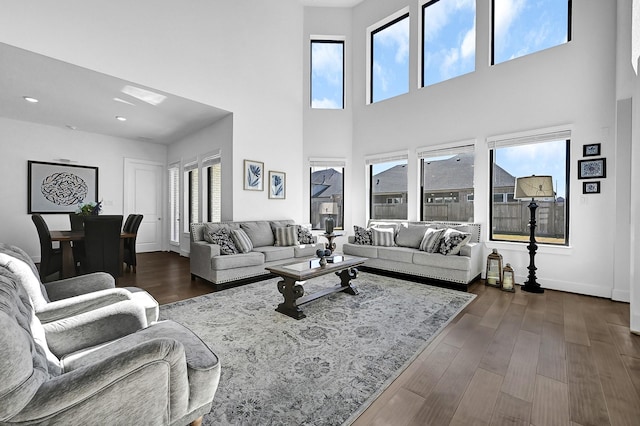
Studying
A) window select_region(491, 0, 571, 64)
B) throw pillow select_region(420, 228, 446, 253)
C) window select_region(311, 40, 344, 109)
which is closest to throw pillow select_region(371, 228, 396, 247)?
throw pillow select_region(420, 228, 446, 253)

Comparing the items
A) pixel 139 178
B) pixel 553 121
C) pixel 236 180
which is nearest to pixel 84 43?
pixel 236 180

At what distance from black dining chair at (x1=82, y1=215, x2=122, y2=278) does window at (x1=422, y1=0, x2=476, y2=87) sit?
577 cm

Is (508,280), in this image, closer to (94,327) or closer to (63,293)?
(94,327)

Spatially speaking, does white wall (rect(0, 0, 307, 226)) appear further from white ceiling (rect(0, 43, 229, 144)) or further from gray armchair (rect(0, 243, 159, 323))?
gray armchair (rect(0, 243, 159, 323))

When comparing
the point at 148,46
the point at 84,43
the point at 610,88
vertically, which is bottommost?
the point at 610,88

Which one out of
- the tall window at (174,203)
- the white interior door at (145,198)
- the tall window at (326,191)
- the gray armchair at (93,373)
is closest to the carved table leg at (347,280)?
the gray armchair at (93,373)

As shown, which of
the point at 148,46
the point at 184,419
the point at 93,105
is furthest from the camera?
the point at 93,105

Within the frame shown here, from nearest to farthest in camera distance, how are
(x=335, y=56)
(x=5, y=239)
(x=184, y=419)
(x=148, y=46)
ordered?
(x=184, y=419) < (x=148, y=46) < (x=5, y=239) < (x=335, y=56)

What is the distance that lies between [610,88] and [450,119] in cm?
195

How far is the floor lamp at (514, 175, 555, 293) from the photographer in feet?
11.8

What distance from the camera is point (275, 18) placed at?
18.2 ft

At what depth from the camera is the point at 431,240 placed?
14.2ft

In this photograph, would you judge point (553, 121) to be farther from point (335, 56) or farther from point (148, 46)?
point (148, 46)

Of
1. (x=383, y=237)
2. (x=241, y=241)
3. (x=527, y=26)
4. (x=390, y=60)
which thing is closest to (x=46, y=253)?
(x=241, y=241)
